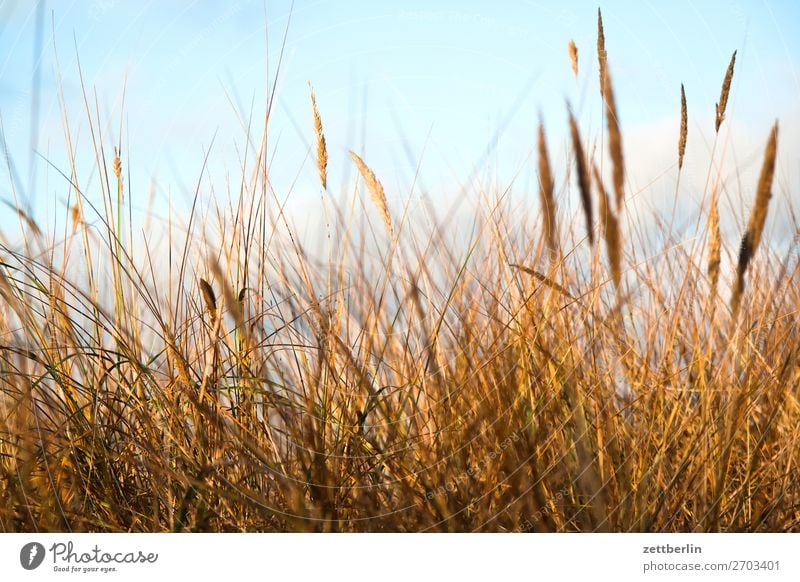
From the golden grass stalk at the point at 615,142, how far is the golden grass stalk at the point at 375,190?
0.36 m

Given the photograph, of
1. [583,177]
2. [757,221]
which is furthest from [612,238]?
[757,221]

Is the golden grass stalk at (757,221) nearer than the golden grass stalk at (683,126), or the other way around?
the golden grass stalk at (757,221)

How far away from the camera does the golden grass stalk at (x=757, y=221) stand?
1.15 metres

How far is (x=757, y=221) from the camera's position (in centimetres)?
115

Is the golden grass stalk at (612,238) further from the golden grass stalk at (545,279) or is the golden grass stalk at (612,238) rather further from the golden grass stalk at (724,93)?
the golden grass stalk at (724,93)

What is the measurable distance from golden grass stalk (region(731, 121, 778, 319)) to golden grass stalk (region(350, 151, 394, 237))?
0.55 m

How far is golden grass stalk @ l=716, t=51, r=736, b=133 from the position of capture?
125 centimetres

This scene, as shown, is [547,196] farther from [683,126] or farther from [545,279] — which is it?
[683,126]

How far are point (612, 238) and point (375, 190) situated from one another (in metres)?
0.37
